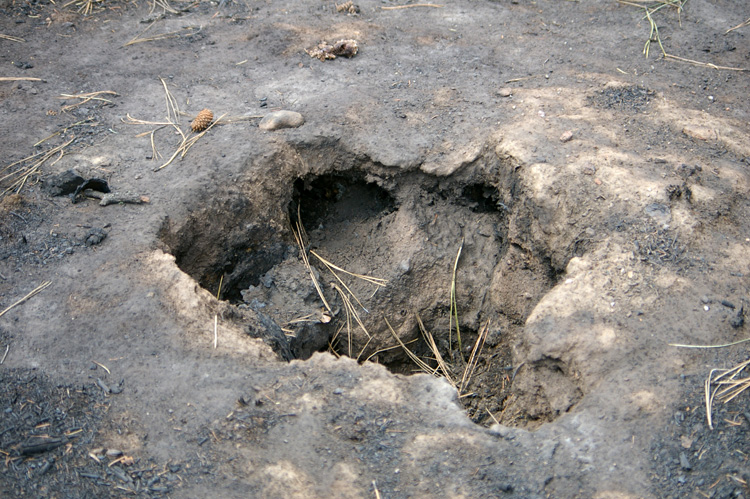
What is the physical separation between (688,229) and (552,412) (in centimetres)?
123

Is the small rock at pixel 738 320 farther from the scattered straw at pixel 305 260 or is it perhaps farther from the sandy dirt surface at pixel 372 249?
the scattered straw at pixel 305 260

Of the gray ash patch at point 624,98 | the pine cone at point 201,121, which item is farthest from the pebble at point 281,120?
the gray ash patch at point 624,98

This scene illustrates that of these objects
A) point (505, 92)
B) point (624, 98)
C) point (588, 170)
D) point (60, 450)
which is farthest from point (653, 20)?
point (60, 450)

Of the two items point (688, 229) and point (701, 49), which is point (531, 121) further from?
point (701, 49)

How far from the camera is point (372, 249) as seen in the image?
417cm

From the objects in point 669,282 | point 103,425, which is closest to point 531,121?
point 669,282

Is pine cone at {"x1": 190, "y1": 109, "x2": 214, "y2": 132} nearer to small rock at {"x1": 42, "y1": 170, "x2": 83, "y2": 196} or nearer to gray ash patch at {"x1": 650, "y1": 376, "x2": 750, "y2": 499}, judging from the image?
small rock at {"x1": 42, "y1": 170, "x2": 83, "y2": 196}

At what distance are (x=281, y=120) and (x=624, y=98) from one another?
2.33 metres

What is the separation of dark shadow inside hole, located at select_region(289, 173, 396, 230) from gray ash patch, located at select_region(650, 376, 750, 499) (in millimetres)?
2275

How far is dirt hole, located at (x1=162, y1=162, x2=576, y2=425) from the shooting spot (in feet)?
12.2

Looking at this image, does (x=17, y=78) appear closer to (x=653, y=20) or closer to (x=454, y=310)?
(x=454, y=310)

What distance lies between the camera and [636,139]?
3.77 metres

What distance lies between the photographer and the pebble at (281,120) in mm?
3938

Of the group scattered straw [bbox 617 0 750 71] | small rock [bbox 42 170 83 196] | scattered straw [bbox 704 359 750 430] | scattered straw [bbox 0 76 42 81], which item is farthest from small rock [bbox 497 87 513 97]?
scattered straw [bbox 0 76 42 81]
